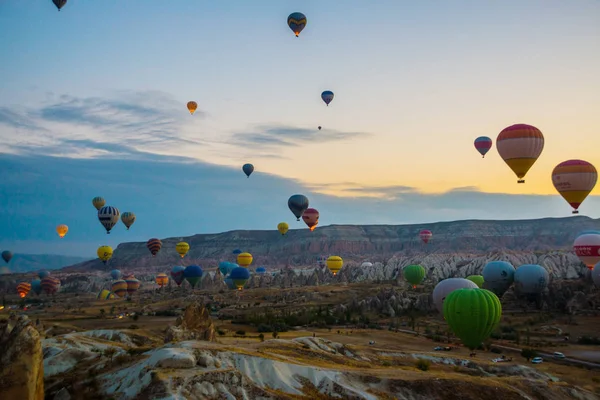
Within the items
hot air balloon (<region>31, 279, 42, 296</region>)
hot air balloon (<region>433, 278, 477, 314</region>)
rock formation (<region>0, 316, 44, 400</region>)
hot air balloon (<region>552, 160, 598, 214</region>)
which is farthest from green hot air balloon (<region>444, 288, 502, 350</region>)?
hot air balloon (<region>31, 279, 42, 296</region>)

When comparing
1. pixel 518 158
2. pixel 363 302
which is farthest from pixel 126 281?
pixel 518 158

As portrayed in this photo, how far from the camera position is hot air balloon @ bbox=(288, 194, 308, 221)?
9353cm

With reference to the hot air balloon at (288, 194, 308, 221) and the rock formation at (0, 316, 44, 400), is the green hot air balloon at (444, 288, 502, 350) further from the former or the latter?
the hot air balloon at (288, 194, 308, 221)

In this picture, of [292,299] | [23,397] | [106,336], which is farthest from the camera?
[292,299]

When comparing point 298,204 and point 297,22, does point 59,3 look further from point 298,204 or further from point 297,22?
point 298,204

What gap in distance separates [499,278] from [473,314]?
46.5m

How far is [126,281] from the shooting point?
387 feet

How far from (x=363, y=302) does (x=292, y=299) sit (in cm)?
1665

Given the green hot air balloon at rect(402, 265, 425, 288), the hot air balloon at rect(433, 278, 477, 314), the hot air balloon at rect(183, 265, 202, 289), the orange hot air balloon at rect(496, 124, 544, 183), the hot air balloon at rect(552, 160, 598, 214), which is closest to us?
the orange hot air balloon at rect(496, 124, 544, 183)

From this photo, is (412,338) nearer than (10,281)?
Yes

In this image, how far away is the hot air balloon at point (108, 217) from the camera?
95375mm

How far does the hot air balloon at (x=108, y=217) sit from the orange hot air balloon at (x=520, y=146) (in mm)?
63280

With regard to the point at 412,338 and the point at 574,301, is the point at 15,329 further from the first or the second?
the point at 574,301

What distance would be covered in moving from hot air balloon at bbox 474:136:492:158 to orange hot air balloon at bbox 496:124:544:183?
2414 centimetres
